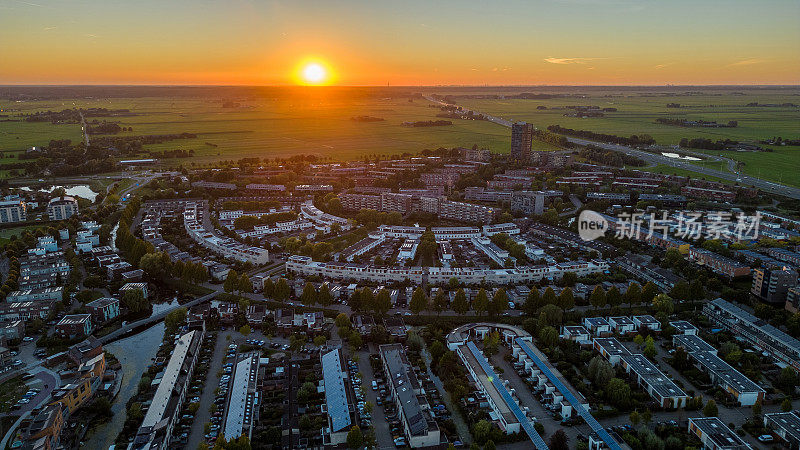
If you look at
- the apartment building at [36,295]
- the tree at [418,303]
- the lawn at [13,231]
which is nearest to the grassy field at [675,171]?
the tree at [418,303]

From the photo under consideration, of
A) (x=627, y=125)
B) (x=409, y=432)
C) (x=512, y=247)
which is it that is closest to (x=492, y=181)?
(x=512, y=247)

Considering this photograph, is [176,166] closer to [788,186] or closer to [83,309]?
[83,309]

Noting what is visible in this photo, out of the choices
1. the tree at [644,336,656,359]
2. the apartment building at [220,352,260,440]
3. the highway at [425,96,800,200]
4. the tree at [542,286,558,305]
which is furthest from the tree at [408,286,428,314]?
the highway at [425,96,800,200]

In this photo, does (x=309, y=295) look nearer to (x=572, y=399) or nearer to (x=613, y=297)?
(x=572, y=399)

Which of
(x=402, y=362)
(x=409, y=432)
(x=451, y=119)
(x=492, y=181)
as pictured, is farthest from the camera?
(x=451, y=119)

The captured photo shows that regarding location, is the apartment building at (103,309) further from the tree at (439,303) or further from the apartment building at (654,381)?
the apartment building at (654,381)

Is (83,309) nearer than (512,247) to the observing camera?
Yes
